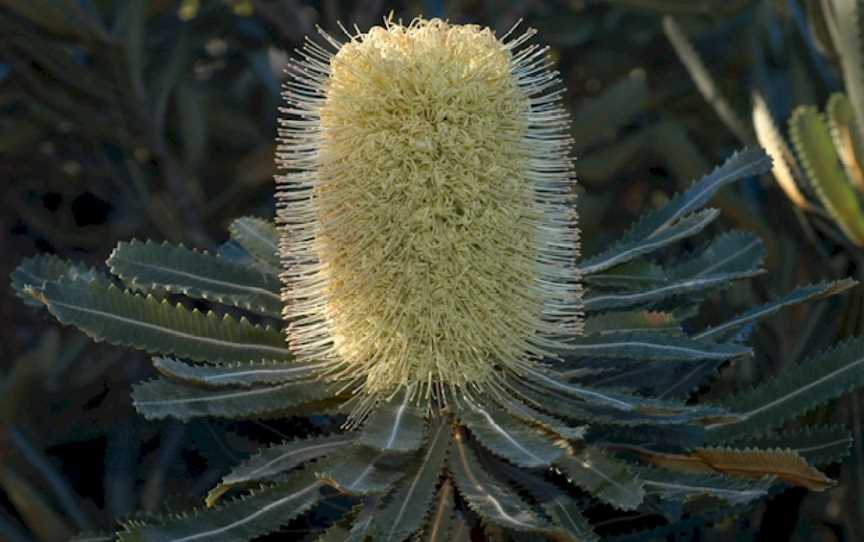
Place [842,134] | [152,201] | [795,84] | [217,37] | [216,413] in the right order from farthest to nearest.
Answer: [217,37]
[152,201]
[795,84]
[842,134]
[216,413]

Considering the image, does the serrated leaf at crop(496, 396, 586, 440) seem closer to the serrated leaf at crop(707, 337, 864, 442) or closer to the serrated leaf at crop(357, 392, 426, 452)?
the serrated leaf at crop(357, 392, 426, 452)

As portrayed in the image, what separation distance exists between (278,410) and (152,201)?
6.92 ft

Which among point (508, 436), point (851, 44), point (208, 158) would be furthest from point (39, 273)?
point (208, 158)

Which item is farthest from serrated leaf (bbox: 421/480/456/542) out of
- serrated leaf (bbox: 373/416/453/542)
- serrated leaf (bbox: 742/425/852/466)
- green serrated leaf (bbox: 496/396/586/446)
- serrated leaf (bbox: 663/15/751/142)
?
serrated leaf (bbox: 663/15/751/142)

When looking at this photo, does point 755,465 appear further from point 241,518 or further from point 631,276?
point 241,518

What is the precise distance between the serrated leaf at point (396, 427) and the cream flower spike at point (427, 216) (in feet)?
0.14

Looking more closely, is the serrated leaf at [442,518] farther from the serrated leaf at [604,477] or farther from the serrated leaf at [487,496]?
the serrated leaf at [604,477]

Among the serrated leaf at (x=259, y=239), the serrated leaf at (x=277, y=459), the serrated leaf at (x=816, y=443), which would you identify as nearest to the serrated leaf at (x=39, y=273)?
the serrated leaf at (x=259, y=239)

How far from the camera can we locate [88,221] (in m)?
4.29

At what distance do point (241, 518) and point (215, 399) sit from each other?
17 cm

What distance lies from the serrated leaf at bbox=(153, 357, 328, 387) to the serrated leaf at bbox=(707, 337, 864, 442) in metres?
0.63

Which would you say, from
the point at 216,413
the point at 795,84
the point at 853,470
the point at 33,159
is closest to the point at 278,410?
the point at 216,413

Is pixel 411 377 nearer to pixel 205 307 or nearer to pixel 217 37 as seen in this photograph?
pixel 205 307

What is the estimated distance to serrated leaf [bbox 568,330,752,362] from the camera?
6.57ft
